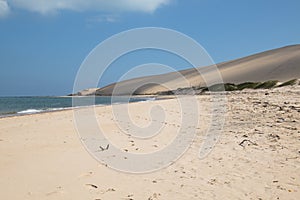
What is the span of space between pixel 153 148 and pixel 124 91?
356 ft

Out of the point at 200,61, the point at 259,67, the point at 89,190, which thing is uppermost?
the point at 259,67

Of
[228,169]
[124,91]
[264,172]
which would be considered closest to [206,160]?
[228,169]

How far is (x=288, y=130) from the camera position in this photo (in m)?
6.00

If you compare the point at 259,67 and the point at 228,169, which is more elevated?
the point at 259,67

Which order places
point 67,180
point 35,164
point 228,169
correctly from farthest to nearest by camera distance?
1. point 35,164
2. point 228,169
3. point 67,180

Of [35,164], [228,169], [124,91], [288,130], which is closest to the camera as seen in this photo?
[228,169]

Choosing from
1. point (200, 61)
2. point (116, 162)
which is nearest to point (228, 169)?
point (116, 162)

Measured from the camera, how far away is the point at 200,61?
8.95 metres

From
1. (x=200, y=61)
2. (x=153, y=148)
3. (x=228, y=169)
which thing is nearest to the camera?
(x=228, y=169)

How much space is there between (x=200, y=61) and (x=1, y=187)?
6.85 metres

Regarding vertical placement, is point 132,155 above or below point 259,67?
below

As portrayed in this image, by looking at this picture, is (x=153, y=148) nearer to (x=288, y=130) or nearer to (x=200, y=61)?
(x=288, y=130)

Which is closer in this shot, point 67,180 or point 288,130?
point 67,180

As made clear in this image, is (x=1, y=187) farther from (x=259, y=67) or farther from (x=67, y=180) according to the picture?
(x=259, y=67)
